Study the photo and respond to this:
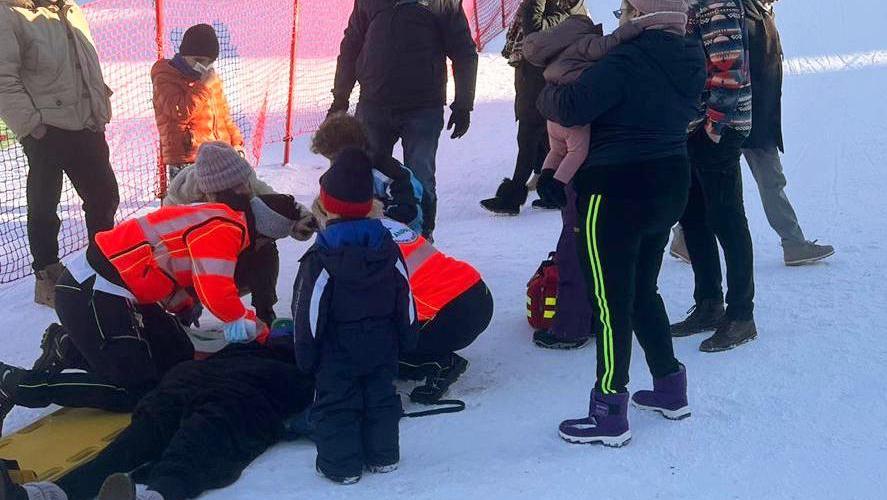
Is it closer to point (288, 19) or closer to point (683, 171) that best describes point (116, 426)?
point (683, 171)

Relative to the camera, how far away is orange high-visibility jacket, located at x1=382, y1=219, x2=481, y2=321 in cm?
389

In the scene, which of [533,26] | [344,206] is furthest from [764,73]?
[344,206]

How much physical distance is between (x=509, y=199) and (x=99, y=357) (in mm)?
3668

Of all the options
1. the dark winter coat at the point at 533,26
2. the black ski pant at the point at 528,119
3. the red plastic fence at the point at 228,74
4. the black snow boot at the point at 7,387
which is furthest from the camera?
the red plastic fence at the point at 228,74

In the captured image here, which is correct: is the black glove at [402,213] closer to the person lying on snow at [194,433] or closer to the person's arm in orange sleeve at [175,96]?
the person lying on snow at [194,433]

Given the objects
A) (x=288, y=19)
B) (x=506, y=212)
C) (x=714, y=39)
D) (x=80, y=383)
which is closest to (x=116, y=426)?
(x=80, y=383)

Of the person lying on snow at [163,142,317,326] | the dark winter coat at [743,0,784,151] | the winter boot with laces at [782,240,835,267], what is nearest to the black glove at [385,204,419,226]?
the person lying on snow at [163,142,317,326]

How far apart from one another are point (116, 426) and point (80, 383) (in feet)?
0.81

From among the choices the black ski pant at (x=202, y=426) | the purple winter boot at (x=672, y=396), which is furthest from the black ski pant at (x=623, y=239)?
the black ski pant at (x=202, y=426)

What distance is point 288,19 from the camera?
1138cm

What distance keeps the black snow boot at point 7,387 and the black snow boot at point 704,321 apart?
2.87 metres

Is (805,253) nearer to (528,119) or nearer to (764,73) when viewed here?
(764,73)

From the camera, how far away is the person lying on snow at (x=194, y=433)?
2.99m

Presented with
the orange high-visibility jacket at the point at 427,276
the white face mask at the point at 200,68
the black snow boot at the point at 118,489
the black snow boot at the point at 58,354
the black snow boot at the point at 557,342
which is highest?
the white face mask at the point at 200,68
